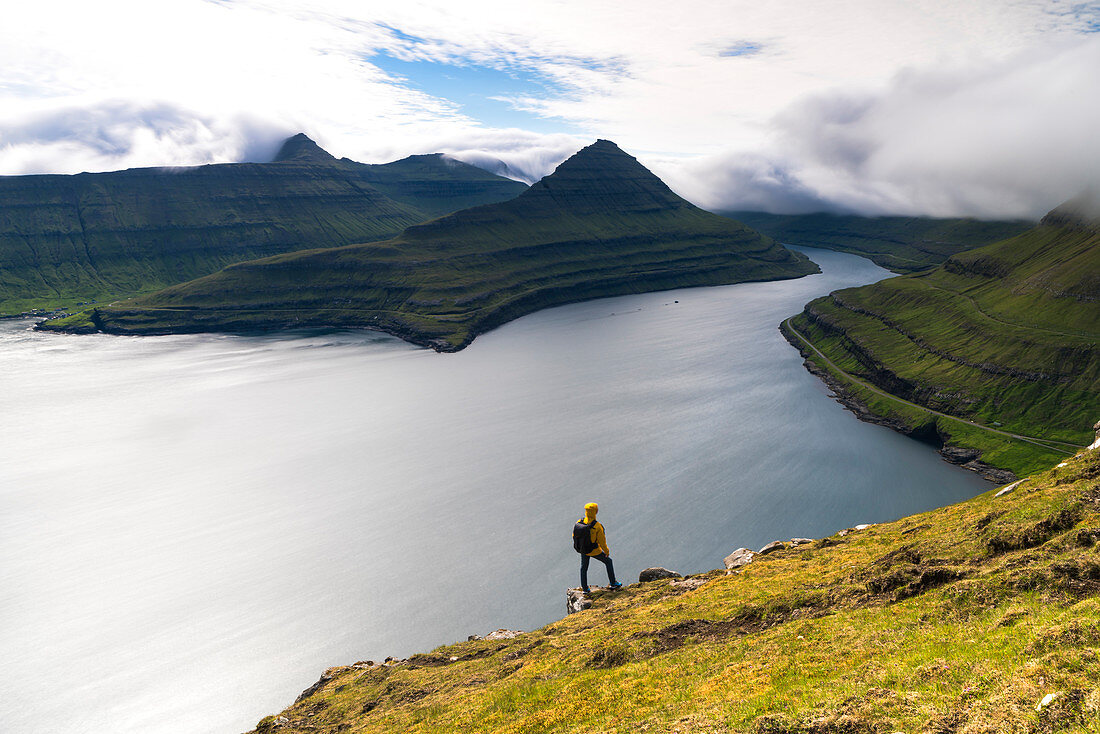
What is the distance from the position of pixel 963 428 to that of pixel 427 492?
376 ft

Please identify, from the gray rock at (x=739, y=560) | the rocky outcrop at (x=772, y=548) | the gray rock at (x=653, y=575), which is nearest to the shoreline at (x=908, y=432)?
the rocky outcrop at (x=772, y=548)

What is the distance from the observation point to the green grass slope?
15.7 metres

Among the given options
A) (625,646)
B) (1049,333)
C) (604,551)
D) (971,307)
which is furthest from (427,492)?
(971,307)

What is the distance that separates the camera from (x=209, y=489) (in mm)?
111500

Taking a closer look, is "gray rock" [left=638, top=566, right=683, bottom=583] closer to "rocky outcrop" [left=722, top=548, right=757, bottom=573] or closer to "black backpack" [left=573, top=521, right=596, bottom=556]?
"rocky outcrop" [left=722, top=548, right=757, bottom=573]

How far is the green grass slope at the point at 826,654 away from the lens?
15.7 metres

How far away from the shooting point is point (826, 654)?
21.3 meters

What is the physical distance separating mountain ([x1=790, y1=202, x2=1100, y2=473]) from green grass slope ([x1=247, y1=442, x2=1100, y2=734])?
106 metres

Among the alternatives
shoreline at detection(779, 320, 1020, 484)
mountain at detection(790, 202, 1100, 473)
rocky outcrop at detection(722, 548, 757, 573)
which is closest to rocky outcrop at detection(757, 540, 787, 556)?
rocky outcrop at detection(722, 548, 757, 573)

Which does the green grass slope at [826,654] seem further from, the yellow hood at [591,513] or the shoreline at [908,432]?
the shoreline at [908,432]

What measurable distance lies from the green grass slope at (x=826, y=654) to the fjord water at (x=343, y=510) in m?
39.8

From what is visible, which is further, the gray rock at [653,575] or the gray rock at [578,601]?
the gray rock at [653,575]

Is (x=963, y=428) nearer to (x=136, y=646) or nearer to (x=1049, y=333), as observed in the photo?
(x=1049, y=333)

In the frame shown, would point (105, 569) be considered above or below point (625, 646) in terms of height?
below
